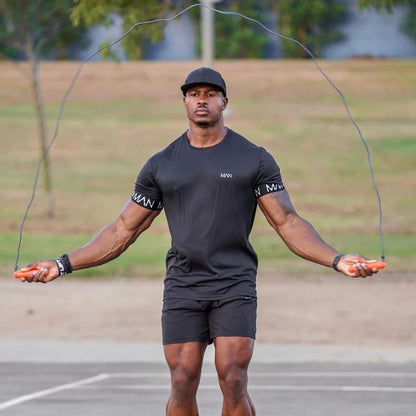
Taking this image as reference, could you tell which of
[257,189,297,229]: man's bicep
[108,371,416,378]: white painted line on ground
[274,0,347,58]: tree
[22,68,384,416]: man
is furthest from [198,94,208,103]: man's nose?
[274,0,347,58]: tree

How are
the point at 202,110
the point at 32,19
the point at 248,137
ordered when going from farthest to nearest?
the point at 248,137 < the point at 32,19 < the point at 202,110

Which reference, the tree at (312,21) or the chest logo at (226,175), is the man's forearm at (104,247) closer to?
the chest logo at (226,175)

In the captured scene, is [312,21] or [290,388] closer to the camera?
[290,388]

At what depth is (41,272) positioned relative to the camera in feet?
23.7

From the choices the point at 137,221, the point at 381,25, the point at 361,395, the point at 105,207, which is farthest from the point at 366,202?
the point at 381,25

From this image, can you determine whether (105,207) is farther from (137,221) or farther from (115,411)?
(137,221)

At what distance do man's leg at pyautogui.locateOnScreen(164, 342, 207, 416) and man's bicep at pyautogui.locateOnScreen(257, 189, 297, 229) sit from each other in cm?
80

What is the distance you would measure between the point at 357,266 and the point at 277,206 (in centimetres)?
65

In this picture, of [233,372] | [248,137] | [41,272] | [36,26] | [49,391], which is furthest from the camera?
[248,137]

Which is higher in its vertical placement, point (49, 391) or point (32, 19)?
point (32, 19)

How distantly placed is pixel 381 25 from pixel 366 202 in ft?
94.3

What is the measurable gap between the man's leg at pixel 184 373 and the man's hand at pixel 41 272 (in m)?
0.74

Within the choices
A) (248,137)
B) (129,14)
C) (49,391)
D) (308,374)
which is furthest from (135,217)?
(248,137)

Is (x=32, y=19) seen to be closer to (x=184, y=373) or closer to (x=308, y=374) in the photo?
(x=308, y=374)
